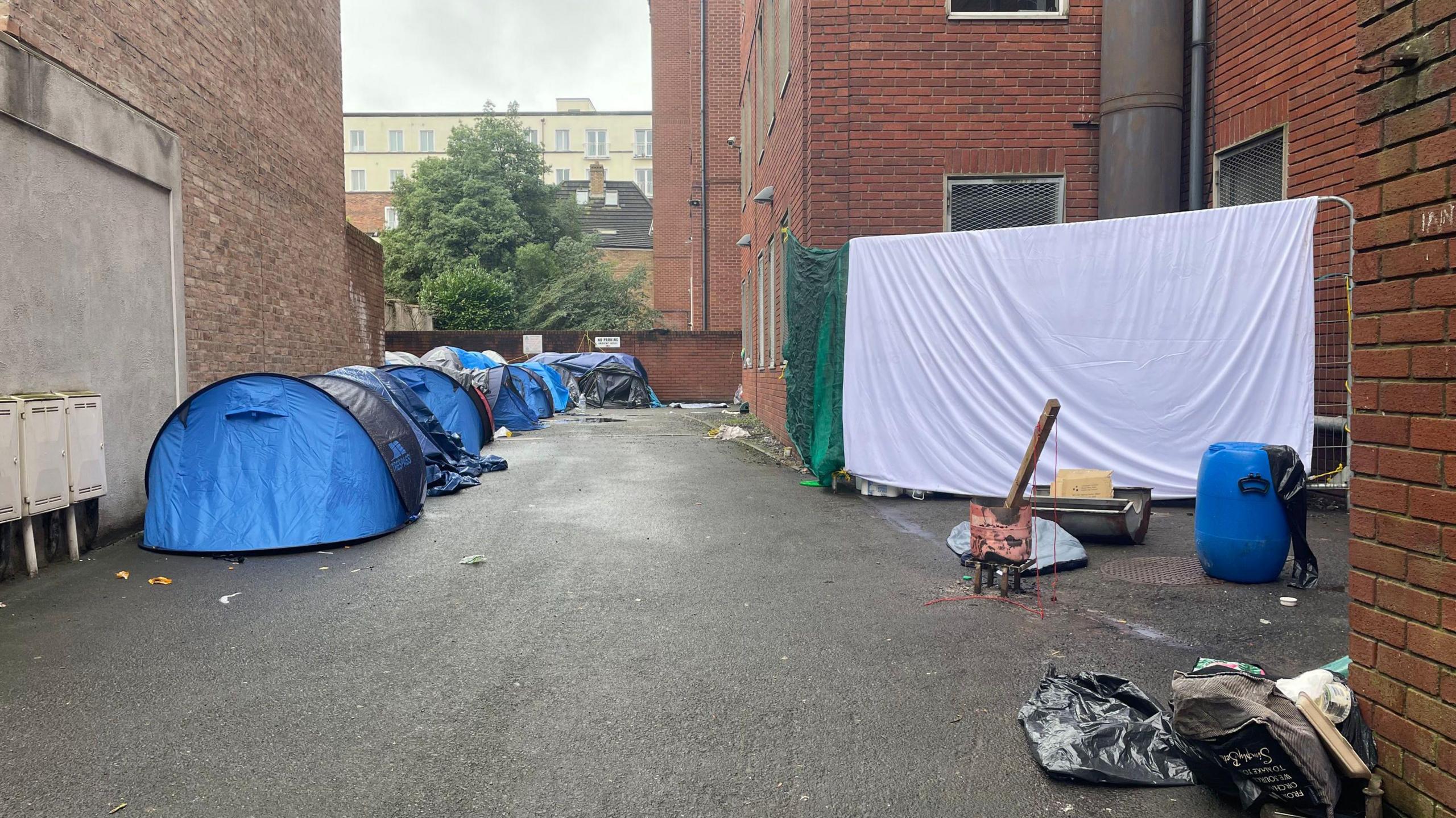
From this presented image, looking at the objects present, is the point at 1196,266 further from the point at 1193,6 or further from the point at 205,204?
the point at 205,204

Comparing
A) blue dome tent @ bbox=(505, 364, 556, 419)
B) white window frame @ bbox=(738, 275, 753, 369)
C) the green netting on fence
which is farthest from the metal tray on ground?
blue dome tent @ bbox=(505, 364, 556, 419)

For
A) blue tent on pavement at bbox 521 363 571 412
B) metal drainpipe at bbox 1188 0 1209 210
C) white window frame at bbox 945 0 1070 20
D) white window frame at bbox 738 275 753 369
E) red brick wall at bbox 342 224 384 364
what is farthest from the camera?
blue tent on pavement at bbox 521 363 571 412

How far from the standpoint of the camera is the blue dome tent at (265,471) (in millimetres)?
6727

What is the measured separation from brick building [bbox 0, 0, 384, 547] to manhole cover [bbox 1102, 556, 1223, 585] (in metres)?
7.26

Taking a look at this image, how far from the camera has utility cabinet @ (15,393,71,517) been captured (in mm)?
5680

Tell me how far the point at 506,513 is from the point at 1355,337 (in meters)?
7.11

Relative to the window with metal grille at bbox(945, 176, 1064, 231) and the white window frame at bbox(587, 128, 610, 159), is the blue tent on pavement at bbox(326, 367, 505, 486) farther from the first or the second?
the white window frame at bbox(587, 128, 610, 159)

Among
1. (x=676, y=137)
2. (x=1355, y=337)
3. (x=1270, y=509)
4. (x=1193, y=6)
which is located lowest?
(x=1270, y=509)

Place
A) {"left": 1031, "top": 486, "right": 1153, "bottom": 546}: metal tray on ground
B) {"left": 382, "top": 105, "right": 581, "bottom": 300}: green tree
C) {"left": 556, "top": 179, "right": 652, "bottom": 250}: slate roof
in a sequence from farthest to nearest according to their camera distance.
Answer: {"left": 556, "top": 179, "right": 652, "bottom": 250}: slate roof → {"left": 382, "top": 105, "right": 581, "bottom": 300}: green tree → {"left": 1031, "top": 486, "right": 1153, "bottom": 546}: metal tray on ground

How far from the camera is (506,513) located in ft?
27.9

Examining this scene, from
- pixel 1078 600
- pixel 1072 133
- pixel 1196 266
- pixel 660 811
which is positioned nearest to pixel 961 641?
pixel 1078 600

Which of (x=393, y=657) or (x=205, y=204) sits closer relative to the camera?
(x=393, y=657)

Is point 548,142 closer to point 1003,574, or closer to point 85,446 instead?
point 85,446

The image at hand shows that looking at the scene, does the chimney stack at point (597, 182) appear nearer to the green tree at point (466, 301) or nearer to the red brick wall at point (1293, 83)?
the green tree at point (466, 301)
